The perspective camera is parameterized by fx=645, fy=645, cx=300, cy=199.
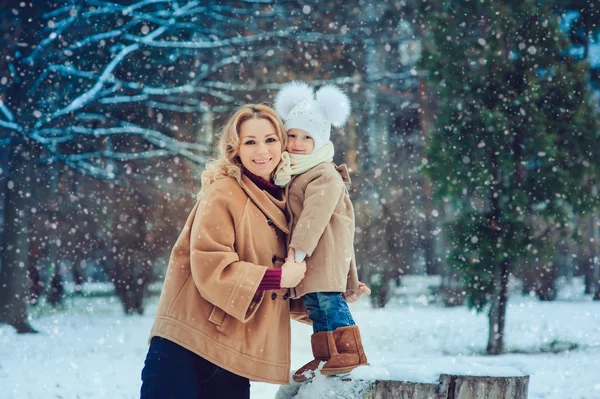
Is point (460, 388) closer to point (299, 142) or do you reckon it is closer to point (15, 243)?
point (299, 142)

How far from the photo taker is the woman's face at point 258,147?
3230mm

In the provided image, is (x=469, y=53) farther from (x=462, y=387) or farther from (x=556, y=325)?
(x=462, y=387)

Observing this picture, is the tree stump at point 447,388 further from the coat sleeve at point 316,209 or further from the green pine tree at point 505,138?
the green pine tree at point 505,138

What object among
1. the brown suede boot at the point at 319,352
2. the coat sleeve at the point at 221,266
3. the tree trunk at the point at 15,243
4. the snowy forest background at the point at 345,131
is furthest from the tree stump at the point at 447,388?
the tree trunk at the point at 15,243

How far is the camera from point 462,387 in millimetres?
2961

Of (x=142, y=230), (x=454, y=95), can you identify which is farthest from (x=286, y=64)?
(x=142, y=230)

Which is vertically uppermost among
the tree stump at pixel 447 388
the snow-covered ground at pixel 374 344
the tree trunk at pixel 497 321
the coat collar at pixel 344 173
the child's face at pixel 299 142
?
the child's face at pixel 299 142

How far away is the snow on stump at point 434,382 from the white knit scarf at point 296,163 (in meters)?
1.03

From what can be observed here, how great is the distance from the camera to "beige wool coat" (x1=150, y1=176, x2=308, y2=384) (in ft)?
9.68

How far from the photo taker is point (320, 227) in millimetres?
3203

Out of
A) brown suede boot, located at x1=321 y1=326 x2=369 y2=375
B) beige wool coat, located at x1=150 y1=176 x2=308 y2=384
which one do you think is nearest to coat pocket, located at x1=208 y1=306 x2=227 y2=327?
beige wool coat, located at x1=150 y1=176 x2=308 y2=384

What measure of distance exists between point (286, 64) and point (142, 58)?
3008 millimetres

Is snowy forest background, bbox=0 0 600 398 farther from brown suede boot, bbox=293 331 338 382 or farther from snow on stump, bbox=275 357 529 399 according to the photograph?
brown suede boot, bbox=293 331 338 382

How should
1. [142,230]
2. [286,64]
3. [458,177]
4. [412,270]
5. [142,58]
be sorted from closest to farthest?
[458,177] < [142,58] < [286,64] < [142,230] < [412,270]
